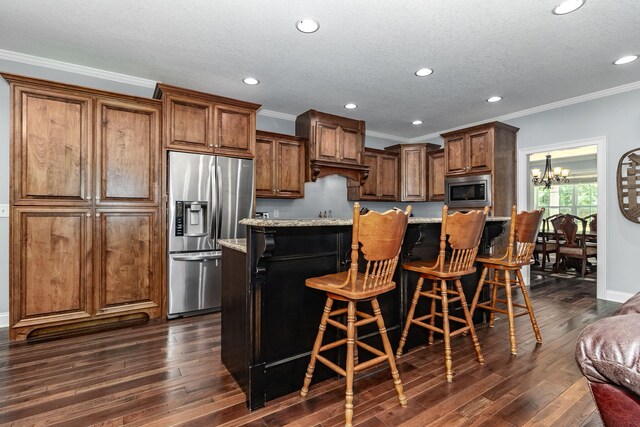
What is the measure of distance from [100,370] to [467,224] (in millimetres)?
2727

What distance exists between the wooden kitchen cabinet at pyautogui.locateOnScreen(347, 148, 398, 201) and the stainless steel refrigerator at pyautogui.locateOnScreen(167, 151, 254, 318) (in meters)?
2.60

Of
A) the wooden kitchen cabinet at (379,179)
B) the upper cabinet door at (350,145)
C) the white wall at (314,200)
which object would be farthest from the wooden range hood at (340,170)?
the white wall at (314,200)

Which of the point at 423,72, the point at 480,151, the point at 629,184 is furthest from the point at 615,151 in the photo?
the point at 423,72

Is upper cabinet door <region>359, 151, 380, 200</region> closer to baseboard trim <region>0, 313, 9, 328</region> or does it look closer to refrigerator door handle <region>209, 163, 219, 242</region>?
refrigerator door handle <region>209, 163, 219, 242</region>

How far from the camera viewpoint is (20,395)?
192 centimetres

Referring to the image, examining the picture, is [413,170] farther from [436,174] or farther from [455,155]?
[455,155]

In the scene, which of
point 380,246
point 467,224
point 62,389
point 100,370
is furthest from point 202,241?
point 467,224

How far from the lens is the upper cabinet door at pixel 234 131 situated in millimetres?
3625

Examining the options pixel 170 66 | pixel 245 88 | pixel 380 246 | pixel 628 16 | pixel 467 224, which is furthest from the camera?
pixel 245 88

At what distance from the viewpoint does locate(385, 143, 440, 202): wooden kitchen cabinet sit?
236 inches

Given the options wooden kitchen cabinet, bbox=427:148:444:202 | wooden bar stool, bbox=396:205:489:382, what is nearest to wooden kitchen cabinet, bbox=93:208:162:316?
wooden bar stool, bbox=396:205:489:382

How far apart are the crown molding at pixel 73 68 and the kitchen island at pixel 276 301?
2.59m

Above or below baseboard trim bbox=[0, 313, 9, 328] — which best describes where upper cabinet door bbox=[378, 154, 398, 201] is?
above

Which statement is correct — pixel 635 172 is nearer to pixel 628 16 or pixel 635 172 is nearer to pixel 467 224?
pixel 628 16
